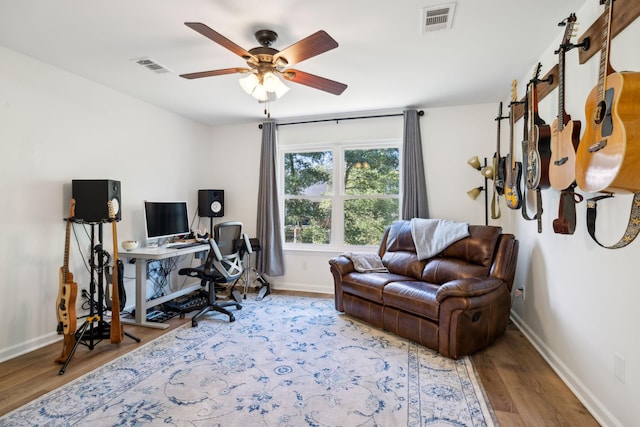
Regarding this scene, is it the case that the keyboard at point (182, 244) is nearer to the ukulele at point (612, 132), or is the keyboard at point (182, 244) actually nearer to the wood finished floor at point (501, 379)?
the wood finished floor at point (501, 379)

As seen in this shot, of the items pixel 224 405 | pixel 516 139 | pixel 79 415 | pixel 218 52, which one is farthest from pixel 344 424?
pixel 516 139

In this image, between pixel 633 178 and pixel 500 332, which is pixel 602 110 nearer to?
pixel 633 178

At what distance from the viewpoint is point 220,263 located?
339 cm

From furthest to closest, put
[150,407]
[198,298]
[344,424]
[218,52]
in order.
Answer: [198,298], [218,52], [150,407], [344,424]

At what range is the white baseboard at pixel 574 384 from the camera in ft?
5.82

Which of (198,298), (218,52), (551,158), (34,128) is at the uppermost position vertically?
(218,52)

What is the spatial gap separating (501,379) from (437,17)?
8.25ft

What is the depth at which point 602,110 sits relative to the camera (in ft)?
4.60

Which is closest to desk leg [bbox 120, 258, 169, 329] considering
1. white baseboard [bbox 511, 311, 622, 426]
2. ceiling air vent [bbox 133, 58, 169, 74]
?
ceiling air vent [bbox 133, 58, 169, 74]

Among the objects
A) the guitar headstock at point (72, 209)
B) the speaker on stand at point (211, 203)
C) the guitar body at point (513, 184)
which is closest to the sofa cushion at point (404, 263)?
the guitar body at point (513, 184)

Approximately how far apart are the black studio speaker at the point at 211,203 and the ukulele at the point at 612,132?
13.5ft

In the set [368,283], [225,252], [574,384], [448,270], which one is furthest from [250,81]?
[574,384]

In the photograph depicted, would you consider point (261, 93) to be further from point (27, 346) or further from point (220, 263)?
point (27, 346)

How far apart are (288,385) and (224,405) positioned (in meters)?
0.43
